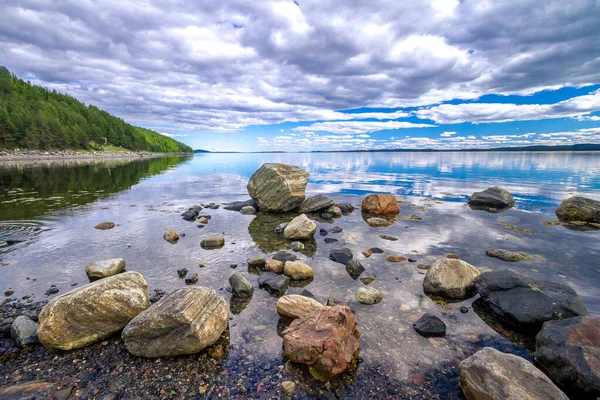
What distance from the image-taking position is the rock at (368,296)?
26.7 ft

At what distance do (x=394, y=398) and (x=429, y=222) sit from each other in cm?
1533

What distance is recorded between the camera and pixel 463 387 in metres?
5.00

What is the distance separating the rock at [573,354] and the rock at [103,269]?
41.1ft

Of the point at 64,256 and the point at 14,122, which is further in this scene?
the point at 14,122

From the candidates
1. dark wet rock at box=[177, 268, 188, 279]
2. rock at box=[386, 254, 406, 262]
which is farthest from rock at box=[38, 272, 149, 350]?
rock at box=[386, 254, 406, 262]

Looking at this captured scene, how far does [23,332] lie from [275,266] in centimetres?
683

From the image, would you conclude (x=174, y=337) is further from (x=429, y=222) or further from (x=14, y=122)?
(x=14, y=122)

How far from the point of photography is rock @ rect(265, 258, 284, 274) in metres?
10.1

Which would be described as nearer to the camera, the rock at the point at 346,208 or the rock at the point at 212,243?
the rock at the point at 212,243

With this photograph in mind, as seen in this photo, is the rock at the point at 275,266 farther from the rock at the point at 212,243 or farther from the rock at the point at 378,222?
the rock at the point at 378,222

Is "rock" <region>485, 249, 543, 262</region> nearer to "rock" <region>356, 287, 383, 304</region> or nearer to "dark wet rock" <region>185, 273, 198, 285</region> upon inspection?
"rock" <region>356, 287, 383, 304</region>

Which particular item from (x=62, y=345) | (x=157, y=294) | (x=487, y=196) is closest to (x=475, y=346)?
(x=157, y=294)

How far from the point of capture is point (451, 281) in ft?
28.3

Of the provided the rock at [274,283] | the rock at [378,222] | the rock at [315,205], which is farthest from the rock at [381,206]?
the rock at [274,283]
